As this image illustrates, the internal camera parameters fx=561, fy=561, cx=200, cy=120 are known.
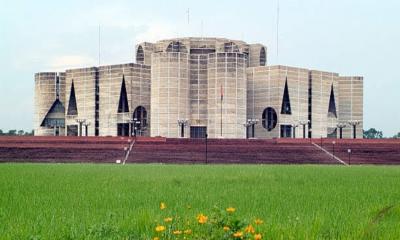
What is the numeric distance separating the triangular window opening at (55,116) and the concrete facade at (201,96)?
2.10ft

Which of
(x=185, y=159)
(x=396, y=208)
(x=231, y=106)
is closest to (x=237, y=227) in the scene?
(x=396, y=208)


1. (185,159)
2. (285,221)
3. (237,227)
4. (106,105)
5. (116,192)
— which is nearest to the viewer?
(237,227)


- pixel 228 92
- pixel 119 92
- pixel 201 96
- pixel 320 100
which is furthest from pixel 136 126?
pixel 320 100

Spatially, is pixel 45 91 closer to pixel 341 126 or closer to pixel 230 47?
pixel 230 47

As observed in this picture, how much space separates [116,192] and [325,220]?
6.30 meters

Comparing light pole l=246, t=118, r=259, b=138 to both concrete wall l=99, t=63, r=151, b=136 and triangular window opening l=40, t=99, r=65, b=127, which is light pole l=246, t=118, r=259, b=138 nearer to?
concrete wall l=99, t=63, r=151, b=136

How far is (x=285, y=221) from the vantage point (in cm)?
803

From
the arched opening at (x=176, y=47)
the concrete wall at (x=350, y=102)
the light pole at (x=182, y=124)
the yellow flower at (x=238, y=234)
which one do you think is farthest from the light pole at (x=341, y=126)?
the yellow flower at (x=238, y=234)

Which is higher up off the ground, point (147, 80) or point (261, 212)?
point (147, 80)

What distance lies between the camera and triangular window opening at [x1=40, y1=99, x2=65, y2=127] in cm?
8544

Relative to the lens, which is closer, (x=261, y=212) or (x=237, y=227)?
(x=237, y=227)

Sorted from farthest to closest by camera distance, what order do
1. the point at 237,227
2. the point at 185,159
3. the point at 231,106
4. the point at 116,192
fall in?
the point at 231,106 < the point at 185,159 < the point at 116,192 < the point at 237,227

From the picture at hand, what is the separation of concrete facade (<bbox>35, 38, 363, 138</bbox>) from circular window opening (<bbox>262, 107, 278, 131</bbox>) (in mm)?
140

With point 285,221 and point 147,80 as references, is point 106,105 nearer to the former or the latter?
point 147,80
